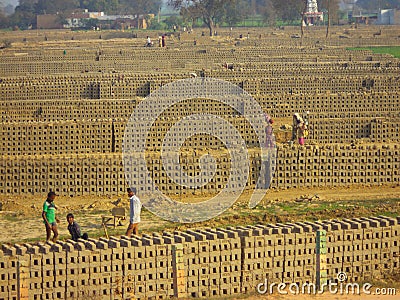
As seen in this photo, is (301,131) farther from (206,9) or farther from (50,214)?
(206,9)

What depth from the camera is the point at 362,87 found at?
33281mm

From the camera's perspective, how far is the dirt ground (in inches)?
644

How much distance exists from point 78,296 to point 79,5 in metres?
107

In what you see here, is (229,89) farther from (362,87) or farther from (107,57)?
(107,57)

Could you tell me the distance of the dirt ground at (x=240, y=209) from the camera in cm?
1636

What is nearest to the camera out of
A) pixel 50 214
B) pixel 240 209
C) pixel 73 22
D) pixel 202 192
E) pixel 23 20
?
pixel 50 214

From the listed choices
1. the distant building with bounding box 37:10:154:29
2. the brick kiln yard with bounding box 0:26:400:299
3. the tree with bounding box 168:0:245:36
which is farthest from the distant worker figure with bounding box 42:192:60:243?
the distant building with bounding box 37:10:154:29

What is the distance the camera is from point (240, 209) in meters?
17.9

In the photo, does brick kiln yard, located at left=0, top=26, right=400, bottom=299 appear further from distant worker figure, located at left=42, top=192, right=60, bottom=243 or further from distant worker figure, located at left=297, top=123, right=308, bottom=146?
distant worker figure, located at left=42, top=192, right=60, bottom=243

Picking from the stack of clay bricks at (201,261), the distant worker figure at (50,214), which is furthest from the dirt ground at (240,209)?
the stack of clay bricks at (201,261)

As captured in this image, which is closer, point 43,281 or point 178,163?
point 43,281

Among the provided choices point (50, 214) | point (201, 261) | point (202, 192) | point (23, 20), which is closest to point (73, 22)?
point (23, 20)

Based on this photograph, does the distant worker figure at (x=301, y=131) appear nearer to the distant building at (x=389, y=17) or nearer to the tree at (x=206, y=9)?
the tree at (x=206, y=9)

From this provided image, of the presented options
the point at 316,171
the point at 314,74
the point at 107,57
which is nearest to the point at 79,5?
the point at 107,57
